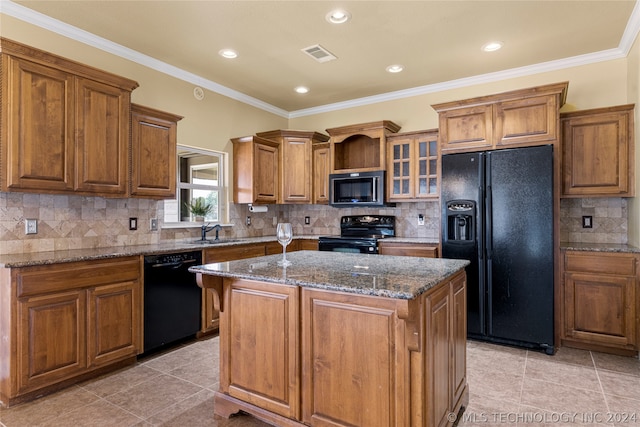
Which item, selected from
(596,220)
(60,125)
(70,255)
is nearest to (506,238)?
(596,220)

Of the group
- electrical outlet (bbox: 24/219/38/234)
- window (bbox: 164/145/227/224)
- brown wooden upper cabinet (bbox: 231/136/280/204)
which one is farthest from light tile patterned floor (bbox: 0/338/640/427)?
brown wooden upper cabinet (bbox: 231/136/280/204)

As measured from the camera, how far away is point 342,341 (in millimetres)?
1776

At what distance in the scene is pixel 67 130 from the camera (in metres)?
2.73

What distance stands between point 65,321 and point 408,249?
10.5ft

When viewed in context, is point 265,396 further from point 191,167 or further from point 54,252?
point 191,167

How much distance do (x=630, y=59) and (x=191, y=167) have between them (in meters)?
4.71

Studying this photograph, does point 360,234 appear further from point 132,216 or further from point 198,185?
point 132,216

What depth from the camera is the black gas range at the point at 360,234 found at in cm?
428

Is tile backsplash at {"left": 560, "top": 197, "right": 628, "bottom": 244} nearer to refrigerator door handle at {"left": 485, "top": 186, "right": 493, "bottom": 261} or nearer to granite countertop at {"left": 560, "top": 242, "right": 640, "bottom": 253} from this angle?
granite countertop at {"left": 560, "top": 242, "right": 640, "bottom": 253}

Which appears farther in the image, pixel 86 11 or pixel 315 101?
pixel 315 101

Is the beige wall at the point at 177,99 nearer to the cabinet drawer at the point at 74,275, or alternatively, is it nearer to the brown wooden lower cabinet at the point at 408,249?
the cabinet drawer at the point at 74,275

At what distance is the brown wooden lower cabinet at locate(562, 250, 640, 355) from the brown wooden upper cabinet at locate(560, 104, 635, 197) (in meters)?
0.65

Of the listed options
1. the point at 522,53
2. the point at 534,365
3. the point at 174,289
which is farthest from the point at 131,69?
the point at 534,365

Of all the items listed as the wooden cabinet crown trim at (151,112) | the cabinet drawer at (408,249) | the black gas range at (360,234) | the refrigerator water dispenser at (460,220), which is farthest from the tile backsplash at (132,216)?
the wooden cabinet crown trim at (151,112)
